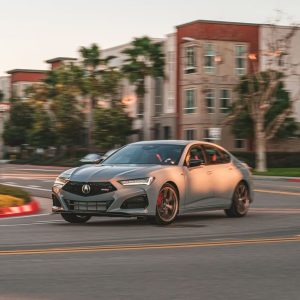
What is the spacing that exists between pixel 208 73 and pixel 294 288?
50582mm

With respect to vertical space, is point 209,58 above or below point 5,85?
below

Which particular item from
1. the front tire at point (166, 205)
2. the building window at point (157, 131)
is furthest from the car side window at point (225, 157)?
the building window at point (157, 131)

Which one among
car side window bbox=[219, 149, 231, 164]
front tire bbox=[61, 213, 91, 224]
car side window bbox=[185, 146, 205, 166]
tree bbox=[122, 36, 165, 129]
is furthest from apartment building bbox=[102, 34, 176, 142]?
front tire bbox=[61, 213, 91, 224]

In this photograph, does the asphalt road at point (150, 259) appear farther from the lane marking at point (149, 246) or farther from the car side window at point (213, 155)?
the car side window at point (213, 155)

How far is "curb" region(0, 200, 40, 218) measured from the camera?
16016mm

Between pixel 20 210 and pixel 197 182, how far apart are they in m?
4.20

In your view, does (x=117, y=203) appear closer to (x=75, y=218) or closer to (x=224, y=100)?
(x=75, y=218)

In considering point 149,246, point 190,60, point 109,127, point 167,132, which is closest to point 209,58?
point 190,60

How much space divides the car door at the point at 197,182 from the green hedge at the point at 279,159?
37.9 meters

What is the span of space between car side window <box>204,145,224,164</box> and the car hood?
5.47 feet

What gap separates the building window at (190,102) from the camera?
2283 inches

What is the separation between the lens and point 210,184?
14602mm

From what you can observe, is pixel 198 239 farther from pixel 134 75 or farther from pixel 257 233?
pixel 134 75

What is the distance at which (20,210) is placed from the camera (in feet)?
54.5
